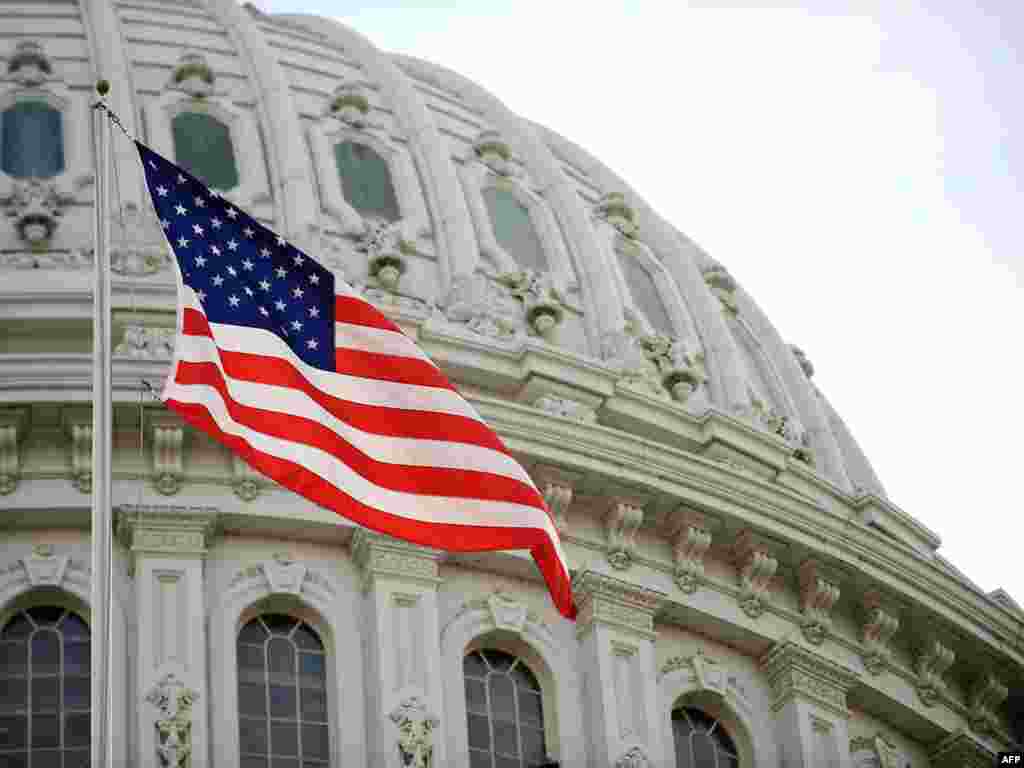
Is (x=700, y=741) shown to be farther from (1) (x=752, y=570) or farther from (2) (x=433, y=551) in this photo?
(2) (x=433, y=551)

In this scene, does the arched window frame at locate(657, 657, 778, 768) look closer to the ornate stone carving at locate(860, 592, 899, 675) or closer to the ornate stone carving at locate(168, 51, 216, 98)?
the ornate stone carving at locate(860, 592, 899, 675)

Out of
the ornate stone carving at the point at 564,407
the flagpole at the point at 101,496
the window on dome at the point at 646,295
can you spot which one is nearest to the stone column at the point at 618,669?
the ornate stone carving at the point at 564,407

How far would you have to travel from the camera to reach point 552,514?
4450 centimetres

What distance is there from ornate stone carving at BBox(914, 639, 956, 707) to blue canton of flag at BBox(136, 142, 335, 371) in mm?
18454

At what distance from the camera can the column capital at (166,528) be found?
1654 inches

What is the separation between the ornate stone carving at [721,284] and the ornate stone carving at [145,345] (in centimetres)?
1373

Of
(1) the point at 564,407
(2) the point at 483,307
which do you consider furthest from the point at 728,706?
(2) the point at 483,307

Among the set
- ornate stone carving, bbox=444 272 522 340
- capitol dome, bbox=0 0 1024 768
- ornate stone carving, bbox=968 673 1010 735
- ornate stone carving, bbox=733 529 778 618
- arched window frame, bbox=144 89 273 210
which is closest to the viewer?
capitol dome, bbox=0 0 1024 768

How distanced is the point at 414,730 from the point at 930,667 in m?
10.3

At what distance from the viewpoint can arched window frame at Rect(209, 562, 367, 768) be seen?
41062mm

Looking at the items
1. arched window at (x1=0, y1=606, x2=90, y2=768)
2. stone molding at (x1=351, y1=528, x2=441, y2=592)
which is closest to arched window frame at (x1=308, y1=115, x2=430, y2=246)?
stone molding at (x1=351, y1=528, x2=441, y2=592)

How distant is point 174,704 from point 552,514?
21.8ft

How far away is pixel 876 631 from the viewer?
47531 mm

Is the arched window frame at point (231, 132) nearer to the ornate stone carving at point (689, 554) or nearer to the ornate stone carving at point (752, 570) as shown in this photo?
the ornate stone carving at point (689, 554)
